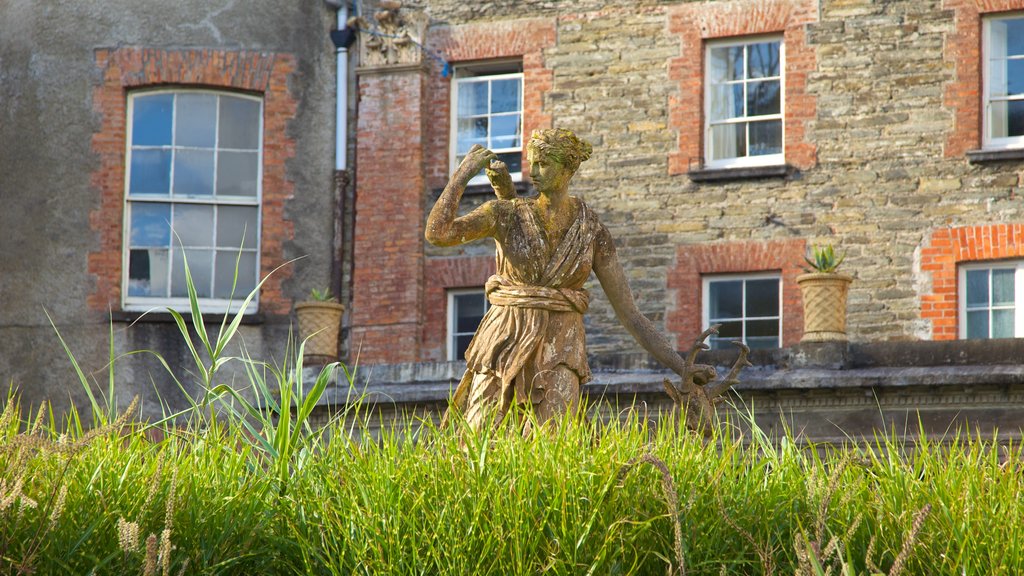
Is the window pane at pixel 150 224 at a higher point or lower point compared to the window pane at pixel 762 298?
higher

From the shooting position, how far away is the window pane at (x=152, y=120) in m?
20.6

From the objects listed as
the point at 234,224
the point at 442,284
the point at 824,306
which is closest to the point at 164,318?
the point at 234,224

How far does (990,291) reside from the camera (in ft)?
60.6

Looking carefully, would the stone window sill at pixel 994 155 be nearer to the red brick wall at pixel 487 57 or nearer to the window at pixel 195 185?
the red brick wall at pixel 487 57

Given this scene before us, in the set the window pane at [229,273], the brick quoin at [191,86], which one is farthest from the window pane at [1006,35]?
the window pane at [229,273]

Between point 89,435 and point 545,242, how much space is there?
2.51 meters

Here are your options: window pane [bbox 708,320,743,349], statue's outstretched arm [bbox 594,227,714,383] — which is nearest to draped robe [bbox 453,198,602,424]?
statue's outstretched arm [bbox 594,227,714,383]

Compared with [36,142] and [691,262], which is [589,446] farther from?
[36,142]

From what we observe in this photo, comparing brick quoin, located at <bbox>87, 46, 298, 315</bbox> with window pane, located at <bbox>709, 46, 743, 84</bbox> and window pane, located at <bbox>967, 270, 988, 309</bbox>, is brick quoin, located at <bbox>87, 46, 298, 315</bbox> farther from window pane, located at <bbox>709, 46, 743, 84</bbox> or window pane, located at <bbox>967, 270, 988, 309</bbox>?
window pane, located at <bbox>967, 270, 988, 309</bbox>

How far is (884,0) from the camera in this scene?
62.8ft

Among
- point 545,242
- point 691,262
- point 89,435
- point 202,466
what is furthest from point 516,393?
point 691,262

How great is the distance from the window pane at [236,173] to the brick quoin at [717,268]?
16.1ft

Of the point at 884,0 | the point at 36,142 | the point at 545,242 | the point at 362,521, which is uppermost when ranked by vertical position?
the point at 884,0

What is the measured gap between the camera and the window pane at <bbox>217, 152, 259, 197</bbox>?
20.6m
